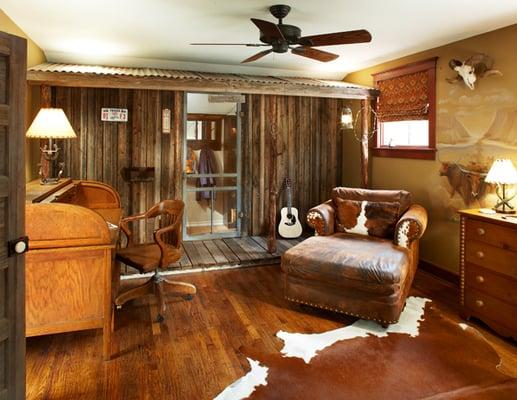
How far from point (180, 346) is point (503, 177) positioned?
2.71 metres

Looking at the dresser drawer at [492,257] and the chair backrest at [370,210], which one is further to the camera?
the chair backrest at [370,210]

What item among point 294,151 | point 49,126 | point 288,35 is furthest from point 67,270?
point 294,151

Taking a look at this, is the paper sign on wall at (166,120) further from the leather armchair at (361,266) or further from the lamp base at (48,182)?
the leather armchair at (361,266)

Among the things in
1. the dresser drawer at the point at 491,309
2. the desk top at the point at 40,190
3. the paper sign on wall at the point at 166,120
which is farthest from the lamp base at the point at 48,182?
the dresser drawer at the point at 491,309

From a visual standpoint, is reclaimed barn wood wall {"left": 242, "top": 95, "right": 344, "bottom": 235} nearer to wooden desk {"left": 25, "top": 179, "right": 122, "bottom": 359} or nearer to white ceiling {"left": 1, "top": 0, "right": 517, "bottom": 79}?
white ceiling {"left": 1, "top": 0, "right": 517, "bottom": 79}

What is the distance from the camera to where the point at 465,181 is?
12.5 ft

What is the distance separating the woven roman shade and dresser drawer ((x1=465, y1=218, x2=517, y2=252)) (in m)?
1.64

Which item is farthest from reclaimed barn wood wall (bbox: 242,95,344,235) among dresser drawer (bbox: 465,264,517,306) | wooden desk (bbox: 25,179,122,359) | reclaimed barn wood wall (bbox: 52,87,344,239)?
wooden desk (bbox: 25,179,122,359)

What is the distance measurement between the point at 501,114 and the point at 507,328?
180 cm

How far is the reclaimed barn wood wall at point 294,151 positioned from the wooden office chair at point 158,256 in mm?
2274

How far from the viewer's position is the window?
420 centimetres

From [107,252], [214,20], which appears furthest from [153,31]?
[107,252]

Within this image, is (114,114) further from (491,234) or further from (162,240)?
(491,234)

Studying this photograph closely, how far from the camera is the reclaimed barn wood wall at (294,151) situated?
553cm
